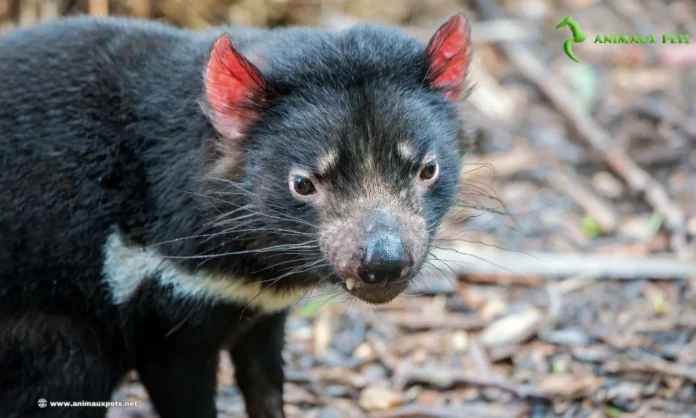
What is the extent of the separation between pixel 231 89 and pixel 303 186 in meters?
0.38

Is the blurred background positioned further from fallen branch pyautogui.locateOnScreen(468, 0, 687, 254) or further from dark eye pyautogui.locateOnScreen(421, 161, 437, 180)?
dark eye pyautogui.locateOnScreen(421, 161, 437, 180)

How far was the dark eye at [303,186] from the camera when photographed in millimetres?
2822

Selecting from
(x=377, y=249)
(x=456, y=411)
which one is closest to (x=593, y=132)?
(x=456, y=411)

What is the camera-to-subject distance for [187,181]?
307cm

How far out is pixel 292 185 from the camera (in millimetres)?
2846

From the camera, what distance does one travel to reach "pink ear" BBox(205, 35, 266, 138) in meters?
2.80

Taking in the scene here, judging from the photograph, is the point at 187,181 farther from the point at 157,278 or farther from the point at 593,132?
the point at 593,132

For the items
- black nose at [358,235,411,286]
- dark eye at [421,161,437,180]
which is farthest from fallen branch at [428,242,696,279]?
black nose at [358,235,411,286]

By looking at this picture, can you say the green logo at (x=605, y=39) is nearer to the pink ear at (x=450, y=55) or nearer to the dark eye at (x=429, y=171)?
the pink ear at (x=450, y=55)

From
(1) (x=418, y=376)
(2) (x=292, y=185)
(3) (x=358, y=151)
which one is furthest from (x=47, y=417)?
(1) (x=418, y=376)

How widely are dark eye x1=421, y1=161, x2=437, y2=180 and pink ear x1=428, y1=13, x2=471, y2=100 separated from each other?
0.30 m

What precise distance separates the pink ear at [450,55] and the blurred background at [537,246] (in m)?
0.19

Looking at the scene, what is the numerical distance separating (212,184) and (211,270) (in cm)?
29

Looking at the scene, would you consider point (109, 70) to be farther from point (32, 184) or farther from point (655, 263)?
point (655, 263)
